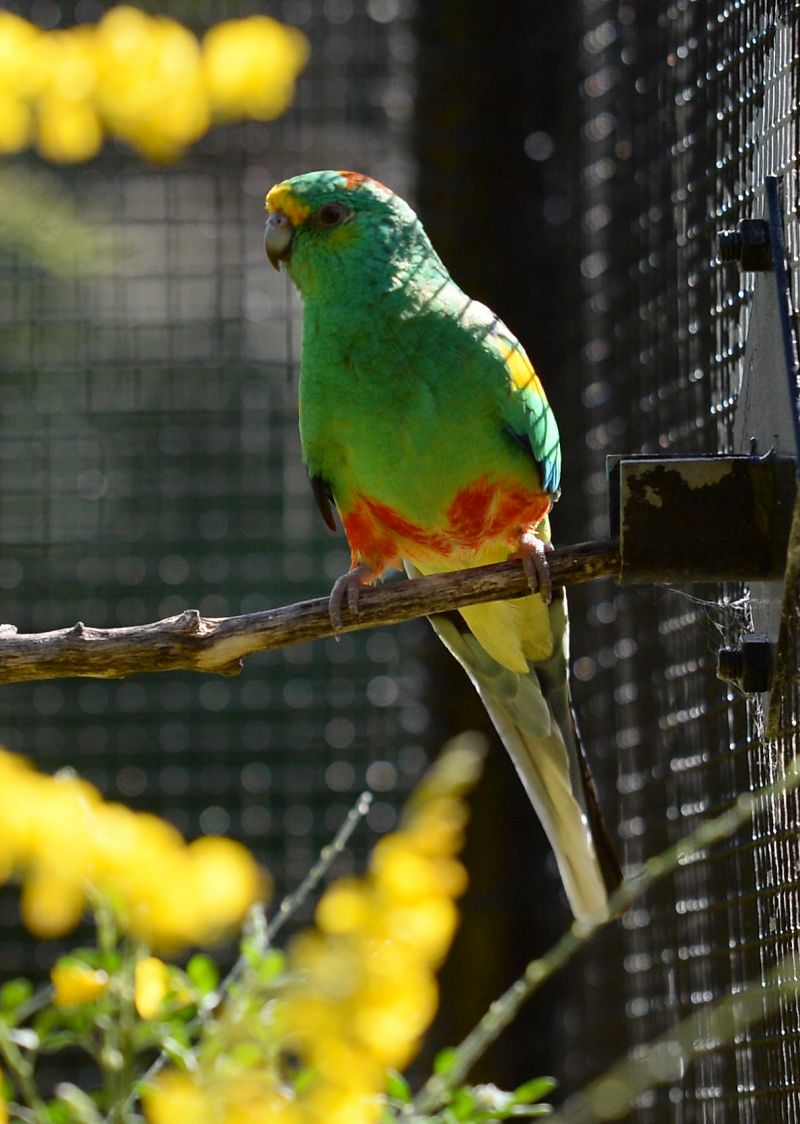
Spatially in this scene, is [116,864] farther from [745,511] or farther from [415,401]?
[415,401]

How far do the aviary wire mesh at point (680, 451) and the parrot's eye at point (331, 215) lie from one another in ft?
1.22

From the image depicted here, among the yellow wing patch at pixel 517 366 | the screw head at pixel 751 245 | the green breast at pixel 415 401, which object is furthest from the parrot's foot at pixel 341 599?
the screw head at pixel 751 245

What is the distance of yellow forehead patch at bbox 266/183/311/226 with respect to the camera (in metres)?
1.58

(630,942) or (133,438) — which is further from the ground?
(133,438)

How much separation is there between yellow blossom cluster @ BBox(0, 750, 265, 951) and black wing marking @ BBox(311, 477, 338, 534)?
56 cm

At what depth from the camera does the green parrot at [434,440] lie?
58.4 inches

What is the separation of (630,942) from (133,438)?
4.44ft

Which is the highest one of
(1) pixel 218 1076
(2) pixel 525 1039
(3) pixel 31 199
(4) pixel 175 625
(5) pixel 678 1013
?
(3) pixel 31 199

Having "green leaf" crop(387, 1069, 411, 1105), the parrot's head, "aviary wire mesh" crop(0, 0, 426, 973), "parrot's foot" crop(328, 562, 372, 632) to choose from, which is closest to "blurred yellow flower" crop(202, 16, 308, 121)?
the parrot's head

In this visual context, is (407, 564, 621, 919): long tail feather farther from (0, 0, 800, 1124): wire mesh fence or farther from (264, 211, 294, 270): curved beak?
(264, 211, 294, 270): curved beak

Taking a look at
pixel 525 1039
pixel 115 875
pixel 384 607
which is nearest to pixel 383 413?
pixel 384 607

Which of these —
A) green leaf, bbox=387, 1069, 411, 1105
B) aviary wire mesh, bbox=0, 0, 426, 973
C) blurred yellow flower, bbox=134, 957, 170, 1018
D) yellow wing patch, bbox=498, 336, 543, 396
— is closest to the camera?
blurred yellow flower, bbox=134, 957, 170, 1018

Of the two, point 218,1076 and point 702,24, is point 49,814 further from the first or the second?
point 702,24

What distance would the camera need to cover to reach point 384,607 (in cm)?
113
